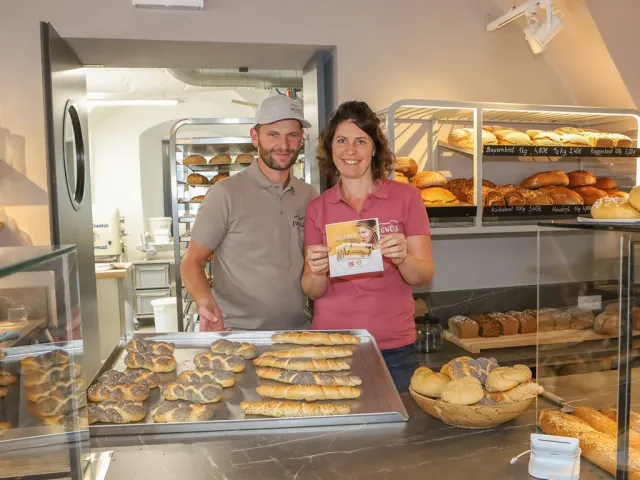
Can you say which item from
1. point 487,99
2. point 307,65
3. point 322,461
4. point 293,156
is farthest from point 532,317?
point 322,461

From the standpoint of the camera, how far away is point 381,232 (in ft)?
7.42

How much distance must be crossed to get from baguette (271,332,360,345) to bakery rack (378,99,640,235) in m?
1.35

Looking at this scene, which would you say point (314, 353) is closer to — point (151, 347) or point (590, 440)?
point (151, 347)

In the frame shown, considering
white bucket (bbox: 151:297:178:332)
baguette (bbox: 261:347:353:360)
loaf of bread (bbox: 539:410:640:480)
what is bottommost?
white bucket (bbox: 151:297:178:332)

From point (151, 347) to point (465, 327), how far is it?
2203mm

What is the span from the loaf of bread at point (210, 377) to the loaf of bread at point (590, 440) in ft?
2.88

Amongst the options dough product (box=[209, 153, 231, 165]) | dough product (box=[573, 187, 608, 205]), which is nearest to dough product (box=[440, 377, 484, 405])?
dough product (box=[573, 187, 608, 205])

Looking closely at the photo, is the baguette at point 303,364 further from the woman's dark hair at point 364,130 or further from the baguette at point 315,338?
the woman's dark hair at point 364,130

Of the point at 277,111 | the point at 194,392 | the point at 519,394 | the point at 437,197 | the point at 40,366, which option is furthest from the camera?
the point at 437,197

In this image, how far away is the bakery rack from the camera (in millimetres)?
3258

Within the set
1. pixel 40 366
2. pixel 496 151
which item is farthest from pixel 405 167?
pixel 40 366

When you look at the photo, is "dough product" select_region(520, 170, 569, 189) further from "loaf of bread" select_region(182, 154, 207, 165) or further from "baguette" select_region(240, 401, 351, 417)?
"loaf of bread" select_region(182, 154, 207, 165)

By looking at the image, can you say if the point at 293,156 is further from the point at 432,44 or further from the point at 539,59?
the point at 539,59

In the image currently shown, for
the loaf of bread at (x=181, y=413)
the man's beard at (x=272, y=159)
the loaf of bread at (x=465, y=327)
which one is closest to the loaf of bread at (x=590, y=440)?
the loaf of bread at (x=181, y=413)
